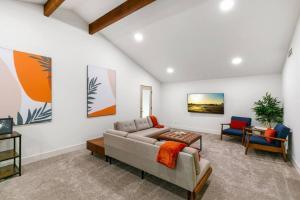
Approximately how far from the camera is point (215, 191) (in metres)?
2.36

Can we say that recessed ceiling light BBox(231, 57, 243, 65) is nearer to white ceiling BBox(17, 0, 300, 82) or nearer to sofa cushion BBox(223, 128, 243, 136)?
white ceiling BBox(17, 0, 300, 82)

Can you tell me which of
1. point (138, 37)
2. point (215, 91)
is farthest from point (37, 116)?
point (215, 91)

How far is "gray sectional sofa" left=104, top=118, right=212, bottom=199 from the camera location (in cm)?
207

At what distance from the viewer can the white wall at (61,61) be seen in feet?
10.5

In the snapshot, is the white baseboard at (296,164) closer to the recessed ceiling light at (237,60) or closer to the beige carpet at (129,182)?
the beige carpet at (129,182)

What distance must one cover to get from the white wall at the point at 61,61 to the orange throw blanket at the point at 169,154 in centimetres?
292

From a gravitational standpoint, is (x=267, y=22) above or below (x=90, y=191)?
above

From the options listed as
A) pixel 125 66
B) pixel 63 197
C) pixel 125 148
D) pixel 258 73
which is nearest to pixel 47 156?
pixel 63 197

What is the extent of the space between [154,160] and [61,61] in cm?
343

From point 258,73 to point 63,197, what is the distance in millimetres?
6411

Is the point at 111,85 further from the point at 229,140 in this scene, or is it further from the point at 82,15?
the point at 229,140

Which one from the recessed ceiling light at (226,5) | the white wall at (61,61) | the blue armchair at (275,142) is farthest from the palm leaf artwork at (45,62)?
the blue armchair at (275,142)

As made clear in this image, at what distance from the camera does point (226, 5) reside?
10.0ft

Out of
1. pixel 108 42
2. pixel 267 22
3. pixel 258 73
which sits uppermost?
pixel 108 42
